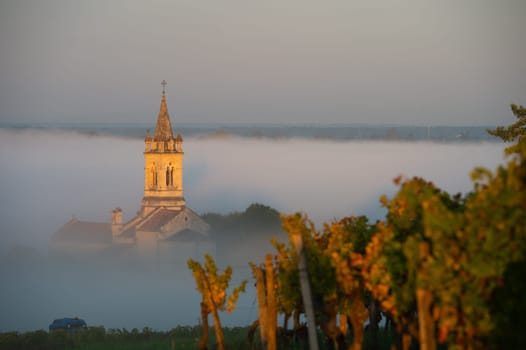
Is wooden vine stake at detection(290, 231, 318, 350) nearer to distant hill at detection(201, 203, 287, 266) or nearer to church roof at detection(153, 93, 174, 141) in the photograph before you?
distant hill at detection(201, 203, 287, 266)

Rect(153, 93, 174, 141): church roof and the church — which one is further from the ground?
Rect(153, 93, 174, 141): church roof

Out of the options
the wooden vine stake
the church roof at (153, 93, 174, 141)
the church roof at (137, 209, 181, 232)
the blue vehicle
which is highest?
the church roof at (153, 93, 174, 141)

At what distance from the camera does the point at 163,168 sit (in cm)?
16025

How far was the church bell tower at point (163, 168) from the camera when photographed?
158m

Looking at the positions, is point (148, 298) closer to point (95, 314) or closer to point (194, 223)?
point (95, 314)

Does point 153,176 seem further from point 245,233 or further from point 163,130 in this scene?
point 245,233

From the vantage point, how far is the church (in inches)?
6216

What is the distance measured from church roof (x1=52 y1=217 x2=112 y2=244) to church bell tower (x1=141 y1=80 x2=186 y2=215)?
8700mm

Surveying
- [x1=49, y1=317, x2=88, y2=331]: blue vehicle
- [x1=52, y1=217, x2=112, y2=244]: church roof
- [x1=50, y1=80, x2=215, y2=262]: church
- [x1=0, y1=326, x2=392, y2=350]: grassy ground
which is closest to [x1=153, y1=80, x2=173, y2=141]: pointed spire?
[x1=50, y1=80, x2=215, y2=262]: church

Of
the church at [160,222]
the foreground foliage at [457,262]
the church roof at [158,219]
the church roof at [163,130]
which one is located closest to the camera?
the foreground foliage at [457,262]

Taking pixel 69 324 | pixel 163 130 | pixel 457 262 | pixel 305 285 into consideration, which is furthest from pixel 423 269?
pixel 163 130

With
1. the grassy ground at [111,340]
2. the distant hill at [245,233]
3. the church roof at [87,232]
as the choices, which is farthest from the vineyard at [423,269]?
the church roof at [87,232]

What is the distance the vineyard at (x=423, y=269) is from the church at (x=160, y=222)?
127 metres

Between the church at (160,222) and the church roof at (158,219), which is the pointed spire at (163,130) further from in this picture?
the church roof at (158,219)
